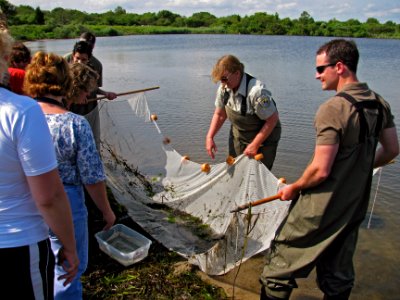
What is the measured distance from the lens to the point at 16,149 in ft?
4.52

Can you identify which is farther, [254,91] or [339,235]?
[254,91]

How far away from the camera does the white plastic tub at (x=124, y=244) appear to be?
3150 mm

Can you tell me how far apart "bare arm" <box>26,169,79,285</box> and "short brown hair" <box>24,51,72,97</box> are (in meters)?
0.64

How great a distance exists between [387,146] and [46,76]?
82.9 inches

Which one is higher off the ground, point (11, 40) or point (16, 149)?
point (11, 40)

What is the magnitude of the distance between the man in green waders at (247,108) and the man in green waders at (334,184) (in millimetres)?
1015

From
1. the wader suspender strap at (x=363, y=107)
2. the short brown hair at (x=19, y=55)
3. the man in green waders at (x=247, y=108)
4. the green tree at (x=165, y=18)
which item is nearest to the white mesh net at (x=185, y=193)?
the man in green waders at (x=247, y=108)

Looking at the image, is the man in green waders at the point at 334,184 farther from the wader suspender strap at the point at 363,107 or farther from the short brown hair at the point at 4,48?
the short brown hair at the point at 4,48

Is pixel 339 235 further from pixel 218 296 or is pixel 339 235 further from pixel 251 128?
pixel 251 128

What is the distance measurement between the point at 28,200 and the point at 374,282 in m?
3.23

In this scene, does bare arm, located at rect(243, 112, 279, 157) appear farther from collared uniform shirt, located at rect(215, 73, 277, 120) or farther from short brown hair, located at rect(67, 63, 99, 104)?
short brown hair, located at rect(67, 63, 99, 104)

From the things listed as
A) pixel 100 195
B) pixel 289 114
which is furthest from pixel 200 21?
pixel 100 195

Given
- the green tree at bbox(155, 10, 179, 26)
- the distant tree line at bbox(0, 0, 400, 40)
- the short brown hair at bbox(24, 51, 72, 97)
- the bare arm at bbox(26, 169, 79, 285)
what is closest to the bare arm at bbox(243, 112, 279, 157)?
the short brown hair at bbox(24, 51, 72, 97)

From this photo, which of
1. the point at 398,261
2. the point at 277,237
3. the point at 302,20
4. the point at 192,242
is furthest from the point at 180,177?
the point at 302,20
